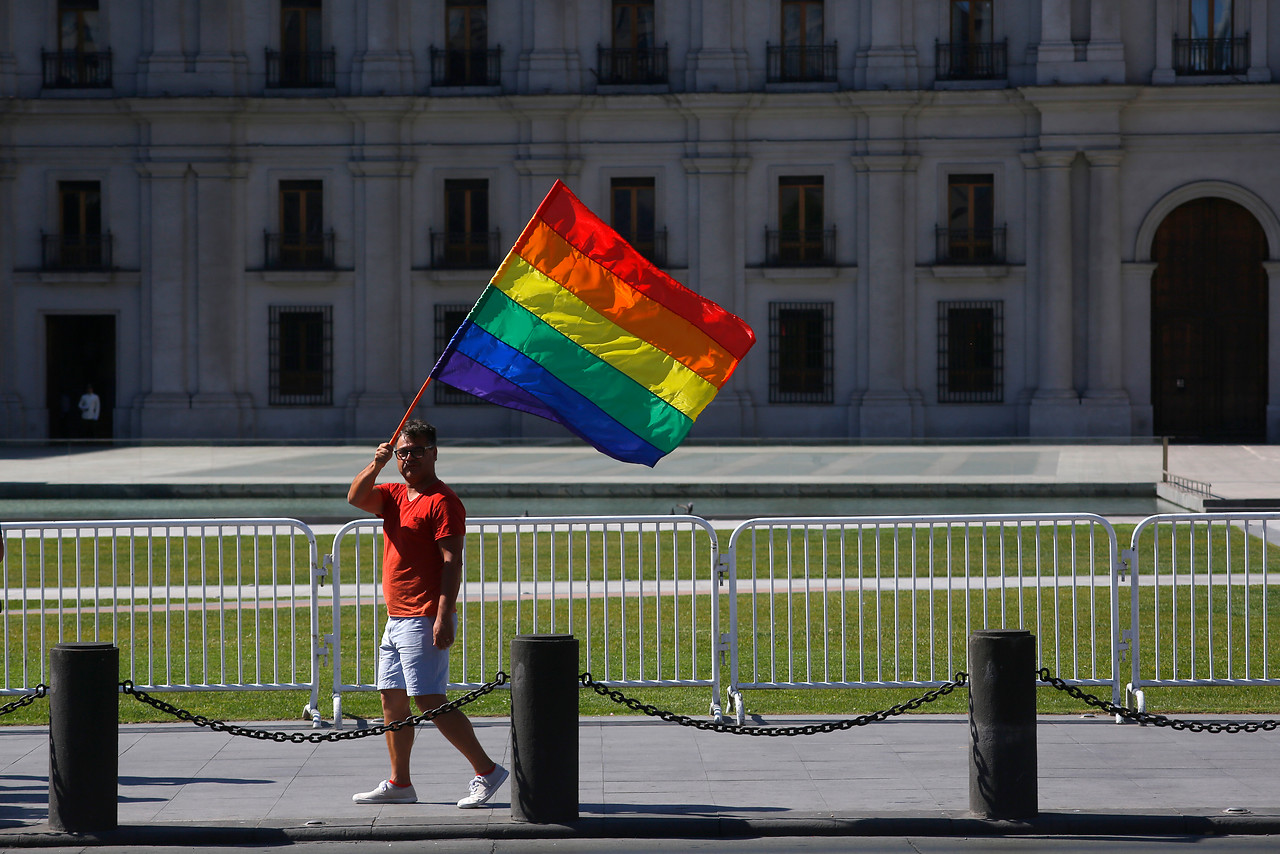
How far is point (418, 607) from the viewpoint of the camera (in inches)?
273

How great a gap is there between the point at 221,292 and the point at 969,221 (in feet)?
63.3

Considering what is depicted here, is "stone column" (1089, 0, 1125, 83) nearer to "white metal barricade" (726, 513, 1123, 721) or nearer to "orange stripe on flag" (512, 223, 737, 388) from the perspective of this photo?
"white metal barricade" (726, 513, 1123, 721)

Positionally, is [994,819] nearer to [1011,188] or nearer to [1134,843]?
[1134,843]

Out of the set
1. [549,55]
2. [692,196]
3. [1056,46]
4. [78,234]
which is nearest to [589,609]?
[692,196]

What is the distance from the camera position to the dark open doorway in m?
39.5

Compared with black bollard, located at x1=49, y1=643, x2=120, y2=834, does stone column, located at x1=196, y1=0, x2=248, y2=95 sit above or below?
above

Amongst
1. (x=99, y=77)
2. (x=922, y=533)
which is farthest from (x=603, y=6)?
(x=922, y=533)

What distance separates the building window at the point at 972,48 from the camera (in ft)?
124

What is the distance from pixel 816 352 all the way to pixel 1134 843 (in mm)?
32128

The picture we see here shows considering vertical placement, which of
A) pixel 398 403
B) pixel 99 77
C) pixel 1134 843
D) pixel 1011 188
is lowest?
pixel 1134 843

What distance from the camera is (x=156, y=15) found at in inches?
1499

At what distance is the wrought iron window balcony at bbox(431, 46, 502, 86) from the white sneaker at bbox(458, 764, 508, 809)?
33.4 meters

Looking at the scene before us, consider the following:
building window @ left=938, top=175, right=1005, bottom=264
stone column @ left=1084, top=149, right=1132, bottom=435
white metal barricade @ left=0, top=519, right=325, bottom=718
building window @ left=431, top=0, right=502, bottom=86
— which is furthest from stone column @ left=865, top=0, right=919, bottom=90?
white metal barricade @ left=0, top=519, right=325, bottom=718

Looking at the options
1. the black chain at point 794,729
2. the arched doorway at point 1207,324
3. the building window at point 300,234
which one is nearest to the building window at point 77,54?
the building window at point 300,234
